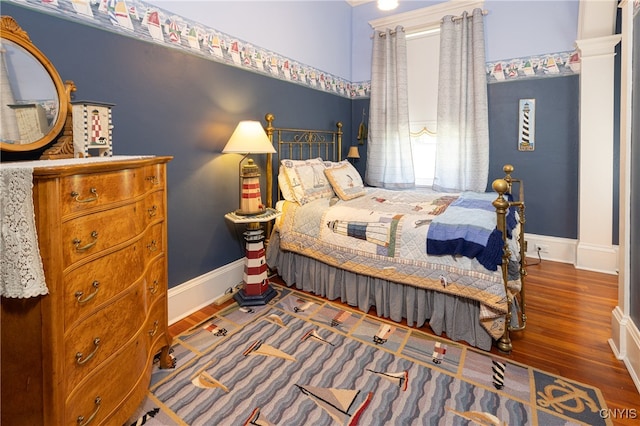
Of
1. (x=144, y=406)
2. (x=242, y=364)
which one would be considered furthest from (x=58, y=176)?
(x=242, y=364)

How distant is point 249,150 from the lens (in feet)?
8.38

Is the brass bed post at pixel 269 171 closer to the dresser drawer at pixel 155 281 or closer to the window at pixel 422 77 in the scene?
the dresser drawer at pixel 155 281

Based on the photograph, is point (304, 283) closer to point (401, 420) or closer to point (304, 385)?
point (304, 385)

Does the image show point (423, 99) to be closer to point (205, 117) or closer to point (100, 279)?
point (205, 117)

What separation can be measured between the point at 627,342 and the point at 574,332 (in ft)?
1.16

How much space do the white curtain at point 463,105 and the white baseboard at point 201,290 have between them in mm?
2618

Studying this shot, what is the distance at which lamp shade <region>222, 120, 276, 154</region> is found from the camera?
8.38 feet

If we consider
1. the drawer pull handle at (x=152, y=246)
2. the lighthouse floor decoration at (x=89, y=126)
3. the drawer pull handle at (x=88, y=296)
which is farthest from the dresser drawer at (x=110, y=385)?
the lighthouse floor decoration at (x=89, y=126)

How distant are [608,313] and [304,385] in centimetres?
231

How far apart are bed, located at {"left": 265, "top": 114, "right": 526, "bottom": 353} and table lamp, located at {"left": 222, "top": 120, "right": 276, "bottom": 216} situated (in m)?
0.39

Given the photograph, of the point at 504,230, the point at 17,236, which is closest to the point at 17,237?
the point at 17,236

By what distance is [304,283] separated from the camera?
2949mm

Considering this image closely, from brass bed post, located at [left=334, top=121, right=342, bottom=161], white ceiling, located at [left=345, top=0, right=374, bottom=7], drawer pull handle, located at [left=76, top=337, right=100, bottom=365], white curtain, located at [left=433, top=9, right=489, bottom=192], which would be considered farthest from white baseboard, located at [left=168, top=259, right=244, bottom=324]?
white ceiling, located at [left=345, top=0, right=374, bottom=7]

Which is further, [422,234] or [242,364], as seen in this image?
[422,234]
